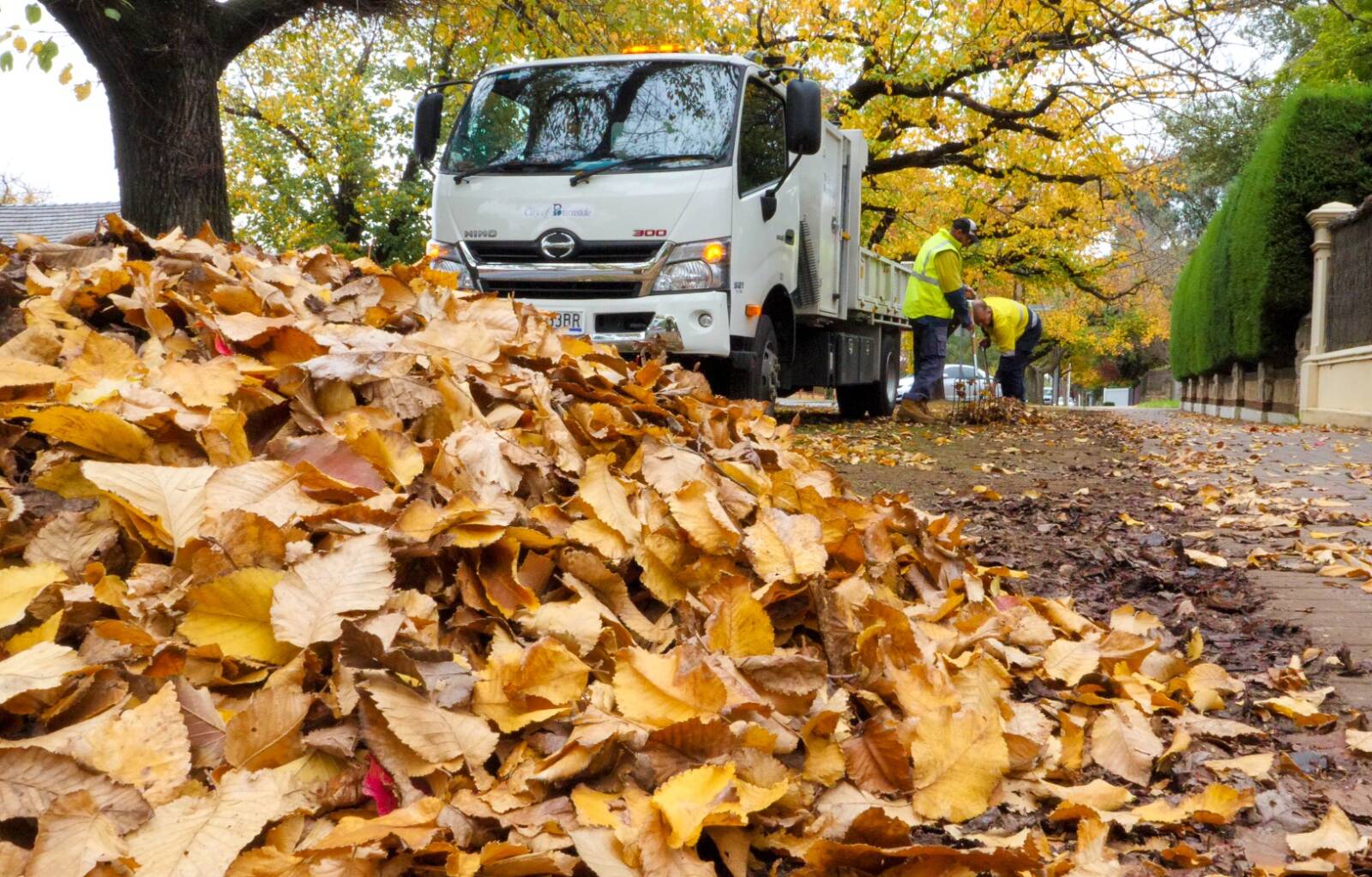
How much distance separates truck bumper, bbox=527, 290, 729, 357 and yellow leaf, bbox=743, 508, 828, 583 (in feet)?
14.3

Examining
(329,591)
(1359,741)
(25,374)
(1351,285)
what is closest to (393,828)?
(329,591)

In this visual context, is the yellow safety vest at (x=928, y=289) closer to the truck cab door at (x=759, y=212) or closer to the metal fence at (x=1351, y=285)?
the truck cab door at (x=759, y=212)

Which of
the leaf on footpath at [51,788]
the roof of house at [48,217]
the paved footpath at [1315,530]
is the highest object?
the roof of house at [48,217]

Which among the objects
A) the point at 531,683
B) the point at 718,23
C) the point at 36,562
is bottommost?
the point at 531,683

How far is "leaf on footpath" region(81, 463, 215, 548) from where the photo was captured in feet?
6.75

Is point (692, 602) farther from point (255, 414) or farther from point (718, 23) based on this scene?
point (718, 23)

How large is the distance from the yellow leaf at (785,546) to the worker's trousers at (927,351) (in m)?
9.06

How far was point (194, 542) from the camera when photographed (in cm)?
197

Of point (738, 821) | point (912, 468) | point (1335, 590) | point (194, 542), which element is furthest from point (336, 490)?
point (912, 468)

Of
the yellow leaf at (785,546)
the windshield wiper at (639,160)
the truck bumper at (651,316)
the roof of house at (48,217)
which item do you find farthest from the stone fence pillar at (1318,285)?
the roof of house at (48,217)

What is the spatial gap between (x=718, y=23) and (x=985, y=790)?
1340cm

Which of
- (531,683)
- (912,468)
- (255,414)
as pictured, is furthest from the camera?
(912,468)

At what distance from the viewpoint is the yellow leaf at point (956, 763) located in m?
1.90

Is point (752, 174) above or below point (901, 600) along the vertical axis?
above
